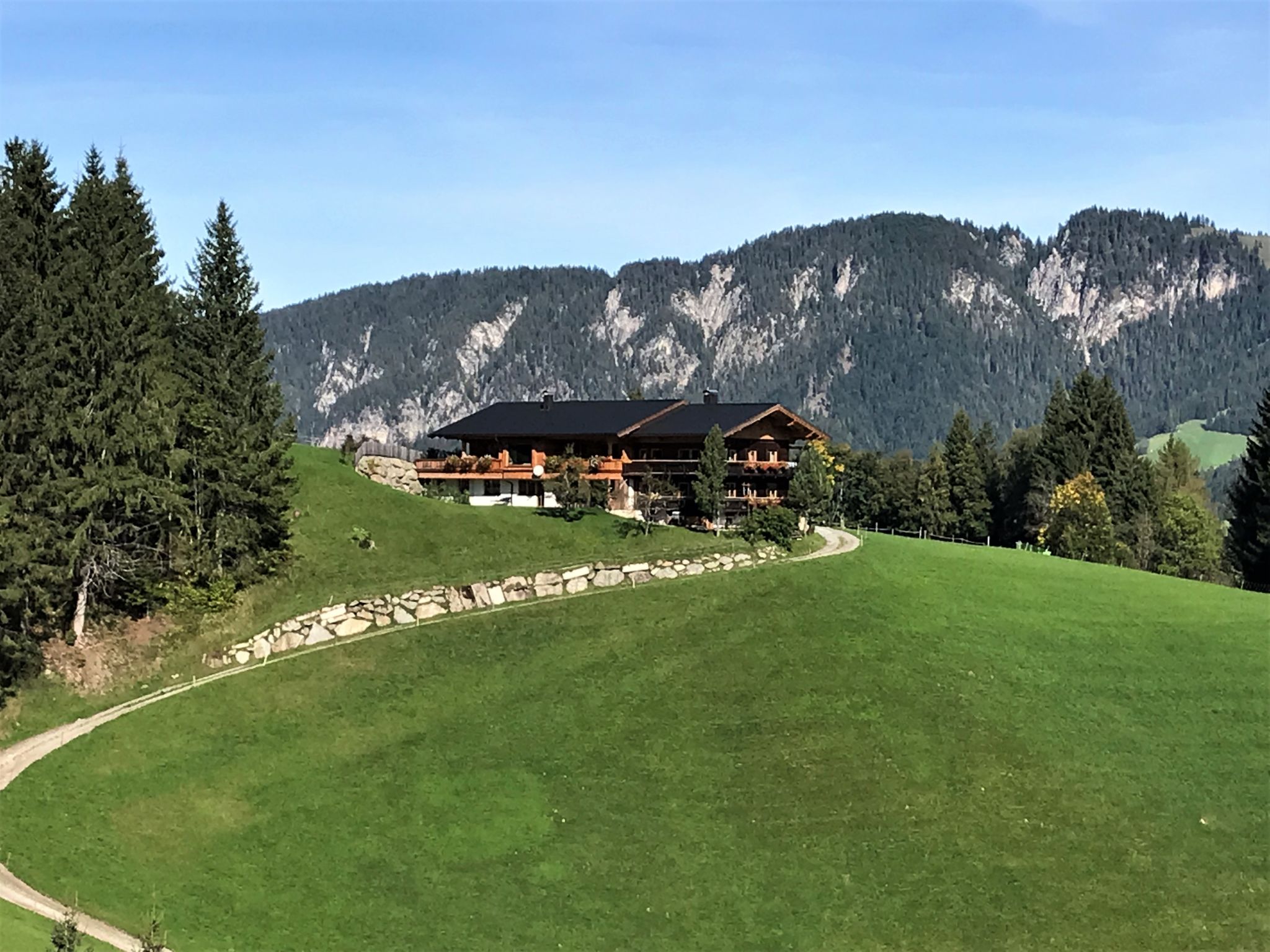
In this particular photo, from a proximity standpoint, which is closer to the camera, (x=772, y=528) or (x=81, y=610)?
(x=81, y=610)

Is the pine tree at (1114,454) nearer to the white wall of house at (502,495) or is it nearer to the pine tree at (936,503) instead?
the pine tree at (936,503)

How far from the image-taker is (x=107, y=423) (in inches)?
1834

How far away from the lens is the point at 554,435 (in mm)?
75312

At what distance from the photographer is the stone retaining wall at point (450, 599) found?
47.5m

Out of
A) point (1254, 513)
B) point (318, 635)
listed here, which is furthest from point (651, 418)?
point (1254, 513)

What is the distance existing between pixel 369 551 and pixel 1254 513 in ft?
218

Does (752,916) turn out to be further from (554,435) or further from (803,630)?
(554,435)

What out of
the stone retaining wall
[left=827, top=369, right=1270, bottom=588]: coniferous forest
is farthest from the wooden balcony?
the stone retaining wall

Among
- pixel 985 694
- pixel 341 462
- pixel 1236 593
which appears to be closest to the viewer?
pixel 985 694

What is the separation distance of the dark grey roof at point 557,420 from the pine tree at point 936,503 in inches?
A: 1700

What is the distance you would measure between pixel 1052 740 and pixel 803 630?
1034 centimetres

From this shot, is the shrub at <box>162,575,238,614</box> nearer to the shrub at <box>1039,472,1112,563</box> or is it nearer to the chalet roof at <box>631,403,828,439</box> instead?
the chalet roof at <box>631,403,828,439</box>

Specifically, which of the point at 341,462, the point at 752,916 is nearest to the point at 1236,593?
the point at 752,916

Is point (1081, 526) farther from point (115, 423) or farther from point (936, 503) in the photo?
point (115, 423)
